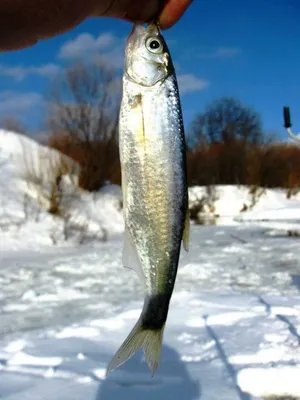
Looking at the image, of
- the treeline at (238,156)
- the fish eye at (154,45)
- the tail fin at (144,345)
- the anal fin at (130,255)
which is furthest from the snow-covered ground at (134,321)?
the treeline at (238,156)

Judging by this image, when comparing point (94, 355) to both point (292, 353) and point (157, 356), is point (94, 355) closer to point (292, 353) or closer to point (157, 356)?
point (292, 353)

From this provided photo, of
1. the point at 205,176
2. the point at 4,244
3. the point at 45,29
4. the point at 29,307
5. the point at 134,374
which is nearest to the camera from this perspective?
the point at 45,29

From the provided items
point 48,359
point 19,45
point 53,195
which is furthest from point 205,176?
point 19,45

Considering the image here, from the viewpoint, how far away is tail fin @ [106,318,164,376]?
139 centimetres

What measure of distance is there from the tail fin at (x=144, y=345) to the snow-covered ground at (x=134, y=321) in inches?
85.3

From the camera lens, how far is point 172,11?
5.16ft

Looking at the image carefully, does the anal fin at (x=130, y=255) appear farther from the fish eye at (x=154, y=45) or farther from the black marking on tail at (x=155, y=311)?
the fish eye at (x=154, y=45)

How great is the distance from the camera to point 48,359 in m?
4.10

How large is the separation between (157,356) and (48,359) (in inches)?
118

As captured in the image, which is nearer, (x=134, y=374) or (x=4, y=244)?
(x=134, y=374)

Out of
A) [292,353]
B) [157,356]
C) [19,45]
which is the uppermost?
[19,45]

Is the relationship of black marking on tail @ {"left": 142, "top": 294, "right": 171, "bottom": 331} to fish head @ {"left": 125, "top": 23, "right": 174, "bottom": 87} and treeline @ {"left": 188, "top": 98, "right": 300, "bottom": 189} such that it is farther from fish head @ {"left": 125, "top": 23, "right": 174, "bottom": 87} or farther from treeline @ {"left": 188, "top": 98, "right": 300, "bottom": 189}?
treeline @ {"left": 188, "top": 98, "right": 300, "bottom": 189}

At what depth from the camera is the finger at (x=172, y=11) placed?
1552mm

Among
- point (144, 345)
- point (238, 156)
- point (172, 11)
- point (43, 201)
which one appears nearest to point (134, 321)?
point (144, 345)
